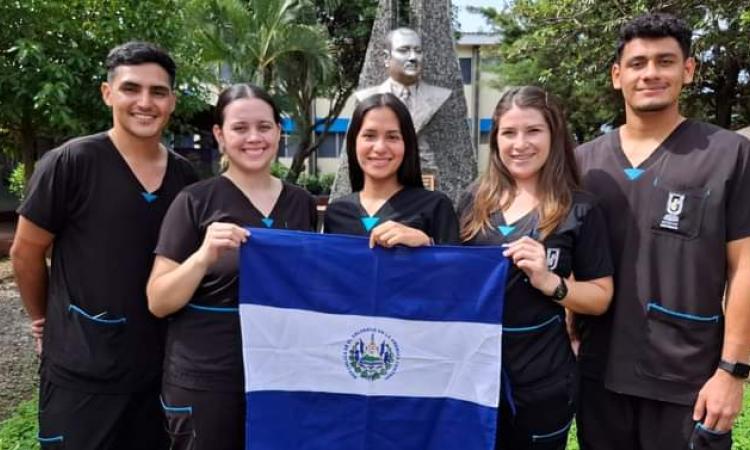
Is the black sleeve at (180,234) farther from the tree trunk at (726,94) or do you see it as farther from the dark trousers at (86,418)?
the tree trunk at (726,94)

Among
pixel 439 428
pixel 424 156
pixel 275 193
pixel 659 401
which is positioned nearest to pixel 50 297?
pixel 275 193

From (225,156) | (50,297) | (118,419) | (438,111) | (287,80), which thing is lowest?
(118,419)

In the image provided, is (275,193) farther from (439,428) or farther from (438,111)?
(438,111)

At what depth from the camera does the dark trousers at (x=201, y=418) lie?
236 cm

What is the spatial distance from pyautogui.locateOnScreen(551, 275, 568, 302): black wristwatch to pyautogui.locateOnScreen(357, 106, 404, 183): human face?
75cm

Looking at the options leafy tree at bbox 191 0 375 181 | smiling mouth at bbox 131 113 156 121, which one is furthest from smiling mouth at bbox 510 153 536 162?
leafy tree at bbox 191 0 375 181

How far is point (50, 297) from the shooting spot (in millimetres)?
2754

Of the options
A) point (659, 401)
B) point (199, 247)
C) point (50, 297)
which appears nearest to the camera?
point (199, 247)

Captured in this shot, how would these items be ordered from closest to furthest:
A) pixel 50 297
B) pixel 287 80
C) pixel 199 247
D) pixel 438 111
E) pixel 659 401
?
pixel 199 247 < pixel 659 401 < pixel 50 297 < pixel 438 111 < pixel 287 80

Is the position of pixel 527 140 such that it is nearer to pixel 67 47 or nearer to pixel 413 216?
pixel 413 216

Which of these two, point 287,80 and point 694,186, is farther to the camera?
point 287,80

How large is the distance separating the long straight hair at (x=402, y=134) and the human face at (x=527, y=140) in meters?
0.36

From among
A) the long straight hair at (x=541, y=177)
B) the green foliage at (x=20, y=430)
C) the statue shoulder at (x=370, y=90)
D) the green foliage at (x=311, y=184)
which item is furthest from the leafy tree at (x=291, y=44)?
the long straight hair at (x=541, y=177)

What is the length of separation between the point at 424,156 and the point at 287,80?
14430 millimetres
